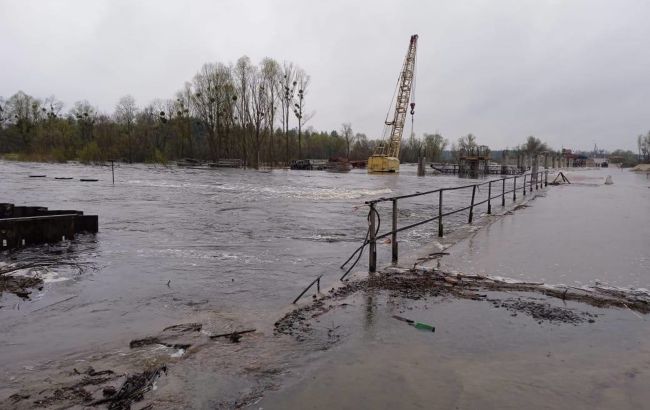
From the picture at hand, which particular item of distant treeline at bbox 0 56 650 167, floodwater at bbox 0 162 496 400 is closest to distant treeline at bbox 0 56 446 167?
distant treeline at bbox 0 56 650 167

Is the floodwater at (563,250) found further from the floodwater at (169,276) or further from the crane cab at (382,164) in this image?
the crane cab at (382,164)

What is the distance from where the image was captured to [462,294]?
5.80 m

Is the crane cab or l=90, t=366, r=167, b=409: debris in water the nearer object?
l=90, t=366, r=167, b=409: debris in water

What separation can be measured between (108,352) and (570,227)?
10657mm

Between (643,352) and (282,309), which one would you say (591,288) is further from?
(282,309)

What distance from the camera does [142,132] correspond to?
94.1 metres

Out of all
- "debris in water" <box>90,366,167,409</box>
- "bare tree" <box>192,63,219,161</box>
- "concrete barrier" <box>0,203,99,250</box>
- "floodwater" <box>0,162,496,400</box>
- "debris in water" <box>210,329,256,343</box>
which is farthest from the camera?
"bare tree" <box>192,63,219,161</box>

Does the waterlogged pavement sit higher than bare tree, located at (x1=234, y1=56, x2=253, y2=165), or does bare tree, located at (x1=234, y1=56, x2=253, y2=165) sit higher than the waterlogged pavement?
bare tree, located at (x1=234, y1=56, x2=253, y2=165)

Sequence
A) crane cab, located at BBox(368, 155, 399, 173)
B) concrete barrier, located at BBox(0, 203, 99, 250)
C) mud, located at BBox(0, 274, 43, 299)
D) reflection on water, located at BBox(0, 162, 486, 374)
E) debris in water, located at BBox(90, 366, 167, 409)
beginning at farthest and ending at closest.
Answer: crane cab, located at BBox(368, 155, 399, 173) → concrete barrier, located at BBox(0, 203, 99, 250) → mud, located at BBox(0, 274, 43, 299) → reflection on water, located at BBox(0, 162, 486, 374) → debris in water, located at BBox(90, 366, 167, 409)

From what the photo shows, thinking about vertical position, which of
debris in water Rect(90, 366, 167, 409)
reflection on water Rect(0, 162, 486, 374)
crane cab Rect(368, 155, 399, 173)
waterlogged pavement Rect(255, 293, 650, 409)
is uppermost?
crane cab Rect(368, 155, 399, 173)

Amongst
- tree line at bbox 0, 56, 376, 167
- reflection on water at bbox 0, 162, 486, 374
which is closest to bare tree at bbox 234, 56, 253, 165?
tree line at bbox 0, 56, 376, 167

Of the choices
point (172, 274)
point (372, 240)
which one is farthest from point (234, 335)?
point (172, 274)

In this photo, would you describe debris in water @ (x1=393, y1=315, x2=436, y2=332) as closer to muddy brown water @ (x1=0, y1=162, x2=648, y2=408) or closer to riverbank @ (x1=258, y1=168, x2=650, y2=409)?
riverbank @ (x1=258, y1=168, x2=650, y2=409)

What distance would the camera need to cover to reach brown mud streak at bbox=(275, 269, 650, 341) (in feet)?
16.4
